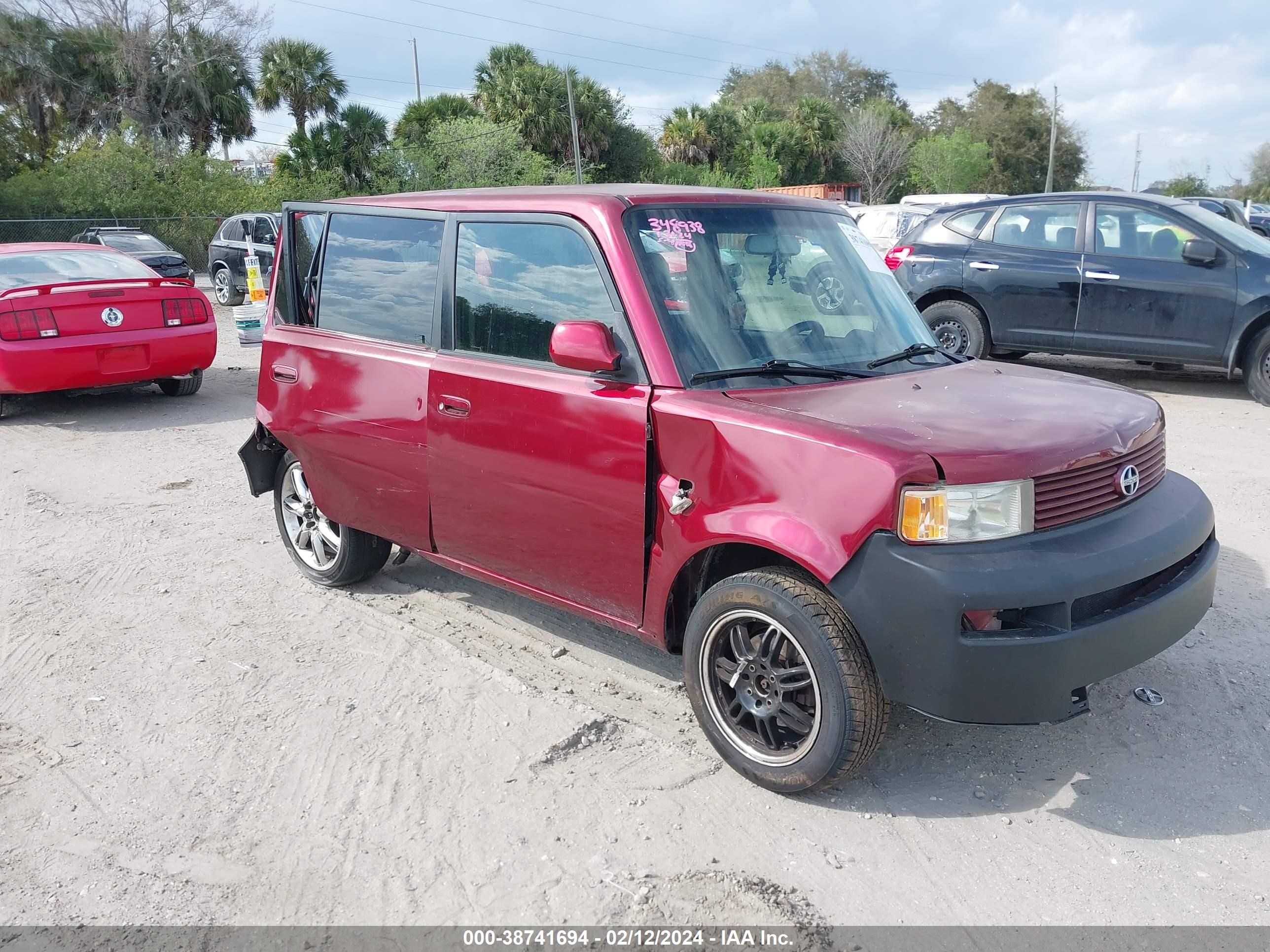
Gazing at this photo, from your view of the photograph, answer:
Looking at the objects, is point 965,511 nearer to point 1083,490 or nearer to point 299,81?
point 1083,490

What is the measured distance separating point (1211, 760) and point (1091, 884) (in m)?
0.92

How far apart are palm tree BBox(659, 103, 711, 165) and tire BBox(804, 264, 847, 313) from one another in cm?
5121

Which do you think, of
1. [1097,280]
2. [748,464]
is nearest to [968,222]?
[1097,280]

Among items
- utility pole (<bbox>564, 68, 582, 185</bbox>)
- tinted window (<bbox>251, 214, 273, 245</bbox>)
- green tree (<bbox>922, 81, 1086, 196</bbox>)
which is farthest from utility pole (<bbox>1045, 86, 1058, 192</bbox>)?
tinted window (<bbox>251, 214, 273, 245</bbox>)

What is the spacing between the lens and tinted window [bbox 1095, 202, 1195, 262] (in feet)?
29.9

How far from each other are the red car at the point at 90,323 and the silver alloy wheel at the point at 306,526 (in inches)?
189

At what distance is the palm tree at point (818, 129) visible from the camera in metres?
60.2

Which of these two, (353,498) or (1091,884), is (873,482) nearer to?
(1091,884)

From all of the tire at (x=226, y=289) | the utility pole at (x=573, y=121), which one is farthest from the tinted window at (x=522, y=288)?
the utility pole at (x=573, y=121)

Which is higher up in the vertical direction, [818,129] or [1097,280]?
[818,129]

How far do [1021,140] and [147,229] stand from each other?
194 feet

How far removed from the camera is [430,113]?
47.0 metres

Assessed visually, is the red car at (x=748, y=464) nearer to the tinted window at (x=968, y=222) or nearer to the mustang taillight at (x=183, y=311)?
the mustang taillight at (x=183, y=311)

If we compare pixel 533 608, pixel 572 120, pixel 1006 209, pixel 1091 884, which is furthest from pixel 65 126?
pixel 1091 884
